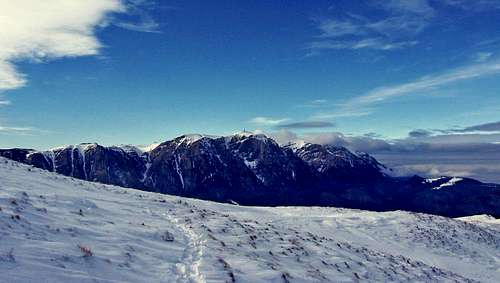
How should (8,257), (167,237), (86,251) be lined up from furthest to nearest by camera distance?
1. (167,237)
2. (86,251)
3. (8,257)

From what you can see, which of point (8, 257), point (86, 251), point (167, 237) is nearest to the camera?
point (8, 257)

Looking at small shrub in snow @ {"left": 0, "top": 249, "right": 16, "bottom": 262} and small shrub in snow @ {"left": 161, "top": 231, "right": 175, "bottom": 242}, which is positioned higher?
small shrub in snow @ {"left": 0, "top": 249, "right": 16, "bottom": 262}

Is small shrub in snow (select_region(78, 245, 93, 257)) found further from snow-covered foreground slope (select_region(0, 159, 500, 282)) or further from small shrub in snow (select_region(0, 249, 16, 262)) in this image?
small shrub in snow (select_region(0, 249, 16, 262))

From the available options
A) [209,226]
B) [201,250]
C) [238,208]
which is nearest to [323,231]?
[238,208]

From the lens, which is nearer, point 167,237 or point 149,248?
point 149,248

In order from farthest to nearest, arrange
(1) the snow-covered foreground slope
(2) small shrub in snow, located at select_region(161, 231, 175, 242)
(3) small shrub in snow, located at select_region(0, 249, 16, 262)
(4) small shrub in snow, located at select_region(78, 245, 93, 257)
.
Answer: (2) small shrub in snow, located at select_region(161, 231, 175, 242)
(4) small shrub in snow, located at select_region(78, 245, 93, 257)
(1) the snow-covered foreground slope
(3) small shrub in snow, located at select_region(0, 249, 16, 262)

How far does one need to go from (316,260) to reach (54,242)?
1352 cm

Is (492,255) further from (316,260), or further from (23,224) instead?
(23,224)

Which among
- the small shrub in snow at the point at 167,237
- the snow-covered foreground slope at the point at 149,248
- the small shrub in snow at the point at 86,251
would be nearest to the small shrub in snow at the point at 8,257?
the snow-covered foreground slope at the point at 149,248

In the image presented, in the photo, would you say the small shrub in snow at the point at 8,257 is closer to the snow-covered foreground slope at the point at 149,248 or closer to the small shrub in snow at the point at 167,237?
the snow-covered foreground slope at the point at 149,248

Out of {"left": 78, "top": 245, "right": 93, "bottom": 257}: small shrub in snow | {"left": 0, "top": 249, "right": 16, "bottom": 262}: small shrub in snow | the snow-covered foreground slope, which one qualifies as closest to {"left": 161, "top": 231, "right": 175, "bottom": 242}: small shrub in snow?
the snow-covered foreground slope

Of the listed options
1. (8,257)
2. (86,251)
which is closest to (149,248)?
(86,251)

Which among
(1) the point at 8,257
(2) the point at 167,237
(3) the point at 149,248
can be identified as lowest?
(3) the point at 149,248

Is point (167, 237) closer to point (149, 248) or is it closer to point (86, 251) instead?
point (149, 248)
